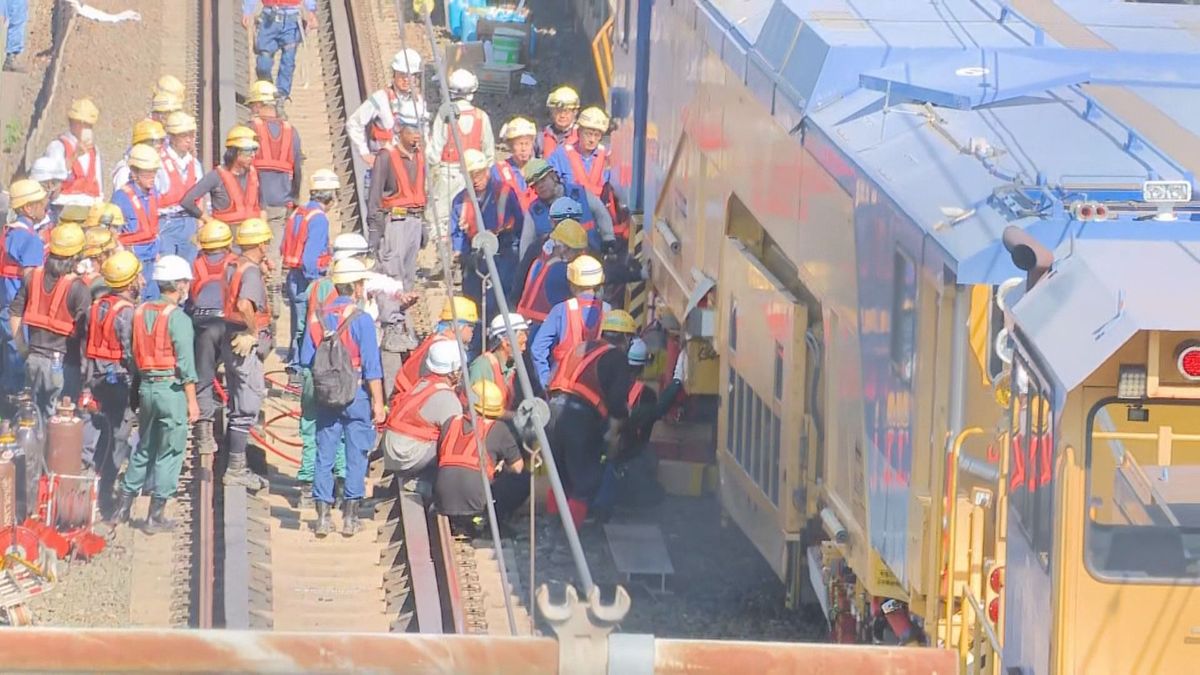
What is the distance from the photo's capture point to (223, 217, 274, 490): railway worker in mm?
13227

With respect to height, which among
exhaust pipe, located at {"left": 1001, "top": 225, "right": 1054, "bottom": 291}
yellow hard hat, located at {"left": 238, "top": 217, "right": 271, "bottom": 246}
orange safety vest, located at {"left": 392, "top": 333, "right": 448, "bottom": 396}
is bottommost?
orange safety vest, located at {"left": 392, "top": 333, "right": 448, "bottom": 396}

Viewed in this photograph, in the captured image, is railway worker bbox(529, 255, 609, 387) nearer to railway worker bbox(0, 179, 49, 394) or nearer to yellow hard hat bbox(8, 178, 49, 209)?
railway worker bbox(0, 179, 49, 394)

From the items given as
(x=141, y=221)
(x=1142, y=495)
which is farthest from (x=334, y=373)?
(x=1142, y=495)

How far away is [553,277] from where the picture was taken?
558 inches

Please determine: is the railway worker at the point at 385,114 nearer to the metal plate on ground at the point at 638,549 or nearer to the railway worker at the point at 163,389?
the railway worker at the point at 163,389

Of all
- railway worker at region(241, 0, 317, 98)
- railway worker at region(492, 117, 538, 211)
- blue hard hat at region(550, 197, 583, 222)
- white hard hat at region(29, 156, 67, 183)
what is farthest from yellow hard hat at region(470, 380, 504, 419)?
railway worker at region(241, 0, 317, 98)

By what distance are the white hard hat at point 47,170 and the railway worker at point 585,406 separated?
4.63 meters

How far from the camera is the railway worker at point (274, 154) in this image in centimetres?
1659

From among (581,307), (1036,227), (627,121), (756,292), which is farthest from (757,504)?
(627,121)

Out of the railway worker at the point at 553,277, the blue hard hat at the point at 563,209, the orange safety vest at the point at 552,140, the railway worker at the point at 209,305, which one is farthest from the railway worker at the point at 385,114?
the railway worker at the point at 209,305

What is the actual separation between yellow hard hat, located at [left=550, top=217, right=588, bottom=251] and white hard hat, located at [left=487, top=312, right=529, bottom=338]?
57 centimetres

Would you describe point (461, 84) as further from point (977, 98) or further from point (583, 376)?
point (977, 98)

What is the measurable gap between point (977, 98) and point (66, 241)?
6143 millimetres

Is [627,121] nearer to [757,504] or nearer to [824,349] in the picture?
[757,504]
